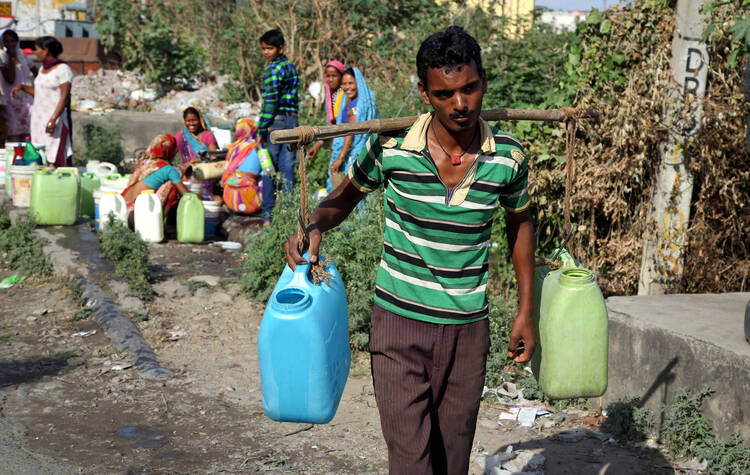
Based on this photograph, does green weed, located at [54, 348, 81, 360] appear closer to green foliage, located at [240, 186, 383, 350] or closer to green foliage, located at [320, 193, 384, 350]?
green foliage, located at [240, 186, 383, 350]

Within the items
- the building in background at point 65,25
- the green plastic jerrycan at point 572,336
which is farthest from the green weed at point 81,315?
the building in background at point 65,25

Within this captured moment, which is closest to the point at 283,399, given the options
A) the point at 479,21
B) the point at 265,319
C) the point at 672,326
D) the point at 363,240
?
the point at 265,319

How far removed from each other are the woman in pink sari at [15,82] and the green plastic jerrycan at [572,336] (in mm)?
8203

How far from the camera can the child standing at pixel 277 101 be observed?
23.7 ft

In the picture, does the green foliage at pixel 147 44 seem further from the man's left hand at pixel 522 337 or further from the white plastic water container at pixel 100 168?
the man's left hand at pixel 522 337

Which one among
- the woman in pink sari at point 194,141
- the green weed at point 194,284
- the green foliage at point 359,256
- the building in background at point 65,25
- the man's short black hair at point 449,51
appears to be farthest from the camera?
the building in background at point 65,25

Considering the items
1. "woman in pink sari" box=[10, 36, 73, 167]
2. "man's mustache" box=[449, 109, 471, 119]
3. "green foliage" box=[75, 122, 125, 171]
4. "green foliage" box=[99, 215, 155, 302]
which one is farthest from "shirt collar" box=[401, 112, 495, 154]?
"green foliage" box=[75, 122, 125, 171]

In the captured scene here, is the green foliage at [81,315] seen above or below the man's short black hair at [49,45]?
below

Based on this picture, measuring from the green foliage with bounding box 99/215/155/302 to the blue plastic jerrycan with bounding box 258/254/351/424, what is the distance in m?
3.78

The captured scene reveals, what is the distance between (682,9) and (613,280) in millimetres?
1672

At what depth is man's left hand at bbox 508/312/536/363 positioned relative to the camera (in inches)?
93.1

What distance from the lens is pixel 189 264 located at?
22.6 feet

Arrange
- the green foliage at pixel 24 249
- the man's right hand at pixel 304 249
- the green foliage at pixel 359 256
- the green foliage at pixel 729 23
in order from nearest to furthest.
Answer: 1. the man's right hand at pixel 304 249
2. the green foliage at pixel 729 23
3. the green foliage at pixel 359 256
4. the green foliage at pixel 24 249

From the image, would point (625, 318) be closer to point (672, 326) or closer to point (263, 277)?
point (672, 326)
